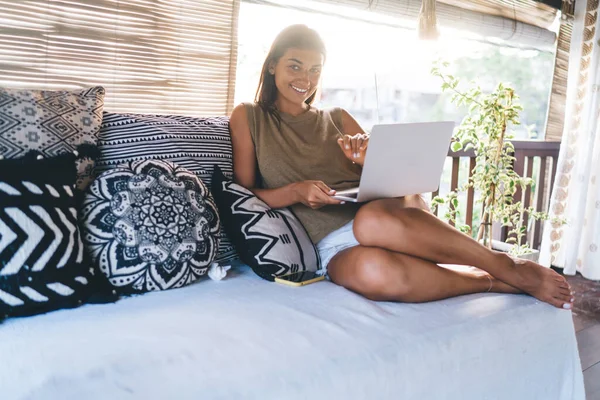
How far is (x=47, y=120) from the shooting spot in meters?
1.54

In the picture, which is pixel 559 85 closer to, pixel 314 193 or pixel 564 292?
pixel 564 292

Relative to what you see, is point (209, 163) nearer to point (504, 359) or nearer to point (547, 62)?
point (504, 359)

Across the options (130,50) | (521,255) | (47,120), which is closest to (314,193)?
(47,120)

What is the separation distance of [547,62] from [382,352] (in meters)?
3.96

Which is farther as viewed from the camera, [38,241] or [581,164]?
[581,164]

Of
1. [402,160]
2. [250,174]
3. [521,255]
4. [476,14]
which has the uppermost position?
[476,14]

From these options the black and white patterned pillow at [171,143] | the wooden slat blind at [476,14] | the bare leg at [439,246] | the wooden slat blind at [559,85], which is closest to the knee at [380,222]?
the bare leg at [439,246]

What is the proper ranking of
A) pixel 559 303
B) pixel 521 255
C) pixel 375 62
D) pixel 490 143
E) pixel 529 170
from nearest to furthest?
pixel 559 303
pixel 521 255
pixel 490 143
pixel 375 62
pixel 529 170

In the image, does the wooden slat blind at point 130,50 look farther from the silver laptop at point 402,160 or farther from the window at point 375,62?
the silver laptop at point 402,160

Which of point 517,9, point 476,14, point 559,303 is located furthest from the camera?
point 517,9

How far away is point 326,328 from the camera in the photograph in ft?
4.46

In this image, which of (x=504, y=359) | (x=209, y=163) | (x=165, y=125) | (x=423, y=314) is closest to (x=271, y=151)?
(x=209, y=163)

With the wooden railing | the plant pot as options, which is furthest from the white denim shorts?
the wooden railing

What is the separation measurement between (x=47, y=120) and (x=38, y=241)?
1.32ft
